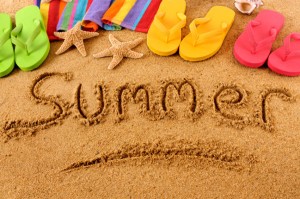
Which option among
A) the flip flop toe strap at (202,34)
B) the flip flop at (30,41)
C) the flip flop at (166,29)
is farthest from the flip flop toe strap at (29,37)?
the flip flop toe strap at (202,34)

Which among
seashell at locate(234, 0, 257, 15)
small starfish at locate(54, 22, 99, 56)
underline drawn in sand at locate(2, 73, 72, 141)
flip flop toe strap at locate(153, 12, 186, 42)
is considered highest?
seashell at locate(234, 0, 257, 15)

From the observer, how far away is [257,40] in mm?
1820

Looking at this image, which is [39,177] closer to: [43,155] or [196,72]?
[43,155]

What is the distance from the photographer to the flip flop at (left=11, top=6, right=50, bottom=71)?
186cm

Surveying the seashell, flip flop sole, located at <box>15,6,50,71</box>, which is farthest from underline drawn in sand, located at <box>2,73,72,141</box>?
the seashell

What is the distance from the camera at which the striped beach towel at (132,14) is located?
204 centimetres

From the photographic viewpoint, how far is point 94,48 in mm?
1977

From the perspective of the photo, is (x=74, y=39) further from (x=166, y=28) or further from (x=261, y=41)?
(x=261, y=41)

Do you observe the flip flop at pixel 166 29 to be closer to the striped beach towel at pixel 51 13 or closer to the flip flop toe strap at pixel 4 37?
the striped beach towel at pixel 51 13

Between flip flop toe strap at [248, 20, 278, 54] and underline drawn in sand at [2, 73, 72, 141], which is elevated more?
flip flop toe strap at [248, 20, 278, 54]

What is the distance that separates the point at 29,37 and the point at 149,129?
90 centimetres

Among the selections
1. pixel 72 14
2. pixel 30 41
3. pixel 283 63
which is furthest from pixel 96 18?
pixel 283 63

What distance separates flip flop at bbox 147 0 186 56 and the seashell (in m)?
0.33

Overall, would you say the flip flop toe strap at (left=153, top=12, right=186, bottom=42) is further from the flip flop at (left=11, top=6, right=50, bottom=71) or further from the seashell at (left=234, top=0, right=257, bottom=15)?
the flip flop at (left=11, top=6, right=50, bottom=71)
